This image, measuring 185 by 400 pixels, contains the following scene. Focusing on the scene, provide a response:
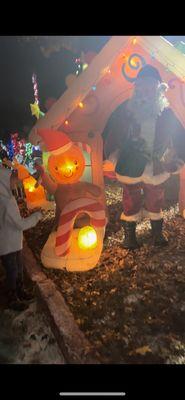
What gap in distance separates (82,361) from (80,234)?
1849mm

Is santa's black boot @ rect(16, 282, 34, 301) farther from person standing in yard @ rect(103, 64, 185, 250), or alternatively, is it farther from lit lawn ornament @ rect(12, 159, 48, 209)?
lit lawn ornament @ rect(12, 159, 48, 209)

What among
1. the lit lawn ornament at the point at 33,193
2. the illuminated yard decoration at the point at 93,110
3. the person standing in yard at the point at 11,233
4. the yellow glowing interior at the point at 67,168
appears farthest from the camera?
the lit lawn ornament at the point at 33,193

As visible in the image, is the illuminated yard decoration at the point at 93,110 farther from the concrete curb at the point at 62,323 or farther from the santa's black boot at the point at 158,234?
the santa's black boot at the point at 158,234

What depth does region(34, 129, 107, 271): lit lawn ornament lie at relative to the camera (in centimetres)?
489

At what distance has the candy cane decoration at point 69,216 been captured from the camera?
504cm

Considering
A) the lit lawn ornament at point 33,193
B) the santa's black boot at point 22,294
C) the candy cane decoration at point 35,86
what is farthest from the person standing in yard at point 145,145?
the candy cane decoration at point 35,86

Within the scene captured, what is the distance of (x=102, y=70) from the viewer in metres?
4.80

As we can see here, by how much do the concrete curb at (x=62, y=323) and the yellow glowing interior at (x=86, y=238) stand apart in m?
0.65

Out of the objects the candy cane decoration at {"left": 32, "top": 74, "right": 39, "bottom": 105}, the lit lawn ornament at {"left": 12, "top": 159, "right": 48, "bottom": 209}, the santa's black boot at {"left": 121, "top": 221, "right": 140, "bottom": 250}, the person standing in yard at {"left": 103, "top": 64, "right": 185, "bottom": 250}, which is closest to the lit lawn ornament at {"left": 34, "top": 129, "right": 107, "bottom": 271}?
the santa's black boot at {"left": 121, "top": 221, "right": 140, "bottom": 250}

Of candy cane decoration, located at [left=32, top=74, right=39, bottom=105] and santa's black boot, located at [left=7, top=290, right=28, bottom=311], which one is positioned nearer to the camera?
santa's black boot, located at [left=7, top=290, right=28, bottom=311]

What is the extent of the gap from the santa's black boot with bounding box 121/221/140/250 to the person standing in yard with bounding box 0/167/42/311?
162 centimetres

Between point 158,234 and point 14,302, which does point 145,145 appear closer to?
point 158,234
